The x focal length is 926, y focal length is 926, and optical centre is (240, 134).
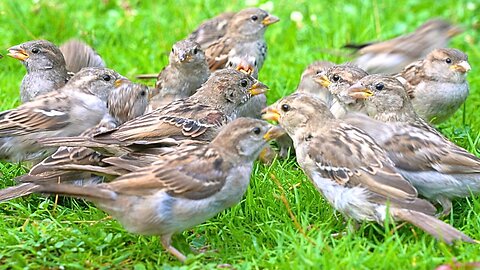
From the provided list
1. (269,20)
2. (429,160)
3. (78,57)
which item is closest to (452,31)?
(269,20)

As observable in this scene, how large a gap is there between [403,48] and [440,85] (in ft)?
3.11

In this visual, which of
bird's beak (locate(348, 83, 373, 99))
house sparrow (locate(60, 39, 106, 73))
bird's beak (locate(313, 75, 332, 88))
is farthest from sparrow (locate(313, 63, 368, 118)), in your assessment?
house sparrow (locate(60, 39, 106, 73))

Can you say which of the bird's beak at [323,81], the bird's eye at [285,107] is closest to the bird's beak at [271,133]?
the bird's eye at [285,107]

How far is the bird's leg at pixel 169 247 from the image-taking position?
18.6 ft

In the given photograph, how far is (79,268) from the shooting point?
224 inches

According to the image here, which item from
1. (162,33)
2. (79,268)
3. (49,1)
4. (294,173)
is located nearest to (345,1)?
(162,33)

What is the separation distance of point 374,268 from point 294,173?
190 centimetres

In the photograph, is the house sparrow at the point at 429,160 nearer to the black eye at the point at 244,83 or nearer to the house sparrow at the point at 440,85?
the black eye at the point at 244,83

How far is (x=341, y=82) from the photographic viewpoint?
7.44 meters

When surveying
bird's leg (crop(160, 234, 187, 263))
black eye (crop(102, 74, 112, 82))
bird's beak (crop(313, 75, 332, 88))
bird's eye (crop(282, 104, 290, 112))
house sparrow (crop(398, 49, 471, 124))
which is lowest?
house sparrow (crop(398, 49, 471, 124))

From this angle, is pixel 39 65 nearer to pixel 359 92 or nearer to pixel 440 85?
pixel 359 92

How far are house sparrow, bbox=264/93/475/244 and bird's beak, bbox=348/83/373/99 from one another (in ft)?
2.20

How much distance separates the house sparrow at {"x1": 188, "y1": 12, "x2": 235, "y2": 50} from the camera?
9.79m

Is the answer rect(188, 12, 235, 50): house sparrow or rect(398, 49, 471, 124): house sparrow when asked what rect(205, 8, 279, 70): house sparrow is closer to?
rect(188, 12, 235, 50): house sparrow
